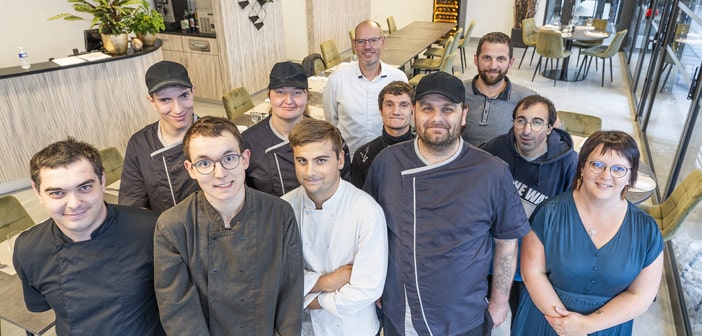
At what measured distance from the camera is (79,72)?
483 centimetres

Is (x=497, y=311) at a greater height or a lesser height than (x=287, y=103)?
lesser

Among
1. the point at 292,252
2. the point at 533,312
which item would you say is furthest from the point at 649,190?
the point at 292,252

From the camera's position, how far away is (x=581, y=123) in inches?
154

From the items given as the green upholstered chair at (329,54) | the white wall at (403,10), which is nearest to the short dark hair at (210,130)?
the green upholstered chair at (329,54)

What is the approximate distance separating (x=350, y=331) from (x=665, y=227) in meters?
2.51

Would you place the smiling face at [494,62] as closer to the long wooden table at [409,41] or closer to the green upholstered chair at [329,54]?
the long wooden table at [409,41]

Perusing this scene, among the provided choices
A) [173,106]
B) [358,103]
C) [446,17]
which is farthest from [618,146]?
[446,17]

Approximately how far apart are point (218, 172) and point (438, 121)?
842mm

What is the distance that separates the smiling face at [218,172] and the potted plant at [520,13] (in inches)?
398

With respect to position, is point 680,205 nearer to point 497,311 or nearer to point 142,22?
point 497,311

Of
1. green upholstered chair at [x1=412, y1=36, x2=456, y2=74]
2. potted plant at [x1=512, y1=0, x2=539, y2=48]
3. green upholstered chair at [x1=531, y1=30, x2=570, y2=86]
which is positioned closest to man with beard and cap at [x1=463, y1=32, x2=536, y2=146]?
green upholstered chair at [x1=412, y1=36, x2=456, y2=74]

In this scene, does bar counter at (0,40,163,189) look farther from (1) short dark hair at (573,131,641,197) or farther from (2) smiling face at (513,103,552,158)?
(1) short dark hair at (573,131,641,197)

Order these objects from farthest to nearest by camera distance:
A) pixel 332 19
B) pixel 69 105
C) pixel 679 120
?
pixel 332 19, pixel 679 120, pixel 69 105

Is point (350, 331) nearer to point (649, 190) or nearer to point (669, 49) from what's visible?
point (649, 190)
